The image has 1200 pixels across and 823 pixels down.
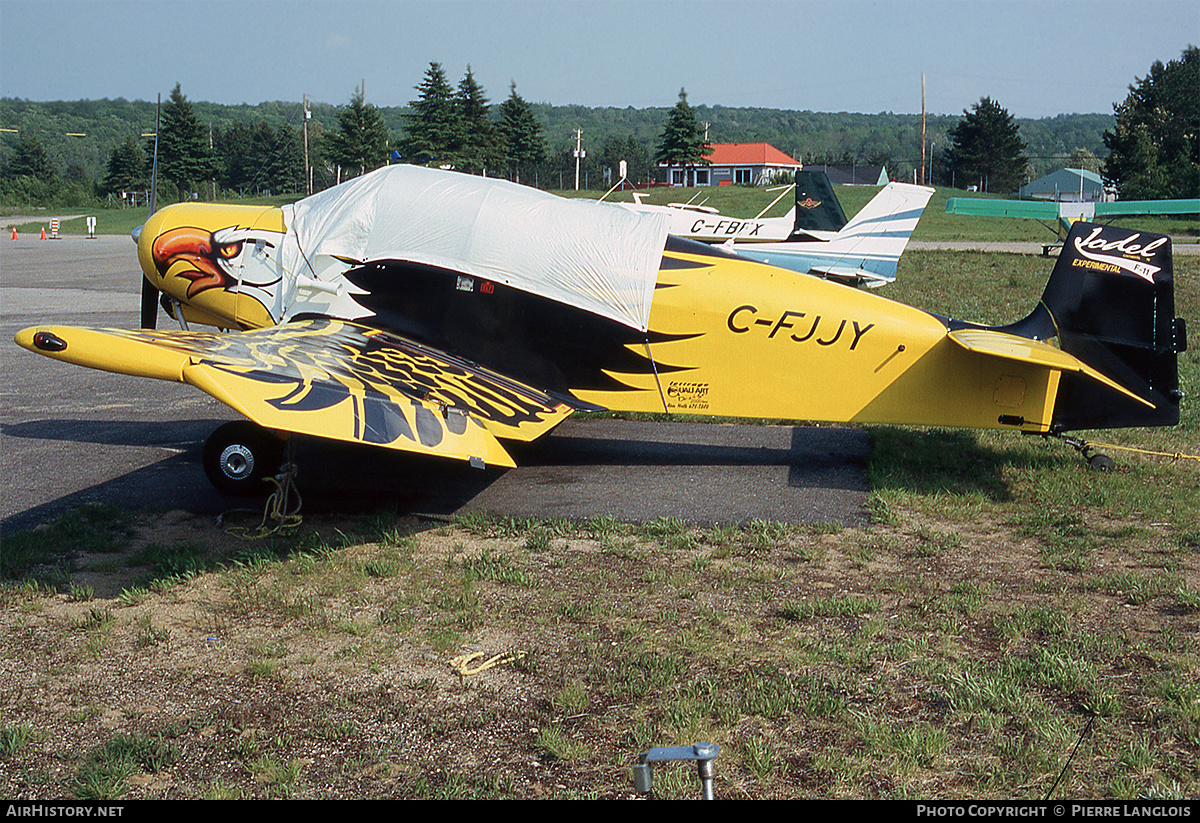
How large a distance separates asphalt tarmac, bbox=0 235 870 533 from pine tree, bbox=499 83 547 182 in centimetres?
6253

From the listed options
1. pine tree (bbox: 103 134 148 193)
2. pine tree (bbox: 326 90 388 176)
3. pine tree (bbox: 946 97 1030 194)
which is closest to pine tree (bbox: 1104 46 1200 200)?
pine tree (bbox: 946 97 1030 194)

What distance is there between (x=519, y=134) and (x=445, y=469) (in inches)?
2639

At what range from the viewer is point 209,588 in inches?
217

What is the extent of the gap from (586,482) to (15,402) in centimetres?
666

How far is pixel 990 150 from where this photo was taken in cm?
9025

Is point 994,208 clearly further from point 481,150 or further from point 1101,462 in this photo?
point 481,150

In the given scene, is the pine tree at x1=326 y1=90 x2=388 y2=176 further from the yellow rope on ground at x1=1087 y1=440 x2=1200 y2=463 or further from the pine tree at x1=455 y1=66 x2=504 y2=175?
the yellow rope on ground at x1=1087 y1=440 x2=1200 y2=463

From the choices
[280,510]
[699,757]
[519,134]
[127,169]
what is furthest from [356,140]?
[127,169]

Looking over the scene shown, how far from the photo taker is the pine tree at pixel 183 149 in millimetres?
52719

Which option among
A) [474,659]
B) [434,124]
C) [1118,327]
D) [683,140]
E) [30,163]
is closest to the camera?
[474,659]

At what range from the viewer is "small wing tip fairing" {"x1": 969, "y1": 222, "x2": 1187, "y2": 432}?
7.03 metres

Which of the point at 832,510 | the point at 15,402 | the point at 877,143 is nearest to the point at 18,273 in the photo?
the point at 15,402

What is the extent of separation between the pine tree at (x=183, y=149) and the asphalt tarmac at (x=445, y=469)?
46454 millimetres

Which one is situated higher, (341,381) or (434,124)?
(434,124)
